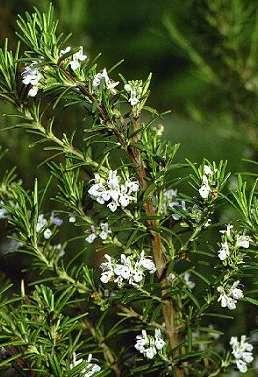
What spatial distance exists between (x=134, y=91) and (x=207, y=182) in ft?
0.21

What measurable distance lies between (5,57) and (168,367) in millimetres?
206

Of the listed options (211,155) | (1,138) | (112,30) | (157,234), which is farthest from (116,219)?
(112,30)

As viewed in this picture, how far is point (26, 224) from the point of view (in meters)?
0.45

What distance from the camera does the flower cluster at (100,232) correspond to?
436 millimetres

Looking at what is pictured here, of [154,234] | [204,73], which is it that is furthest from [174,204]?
[204,73]

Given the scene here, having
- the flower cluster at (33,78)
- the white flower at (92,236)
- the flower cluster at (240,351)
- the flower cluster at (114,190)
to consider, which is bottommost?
the flower cluster at (240,351)

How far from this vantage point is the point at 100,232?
17.5 inches

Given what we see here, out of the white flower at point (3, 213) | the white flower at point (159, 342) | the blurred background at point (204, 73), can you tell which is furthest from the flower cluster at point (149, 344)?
the blurred background at point (204, 73)

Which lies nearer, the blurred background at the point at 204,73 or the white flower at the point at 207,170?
the white flower at the point at 207,170

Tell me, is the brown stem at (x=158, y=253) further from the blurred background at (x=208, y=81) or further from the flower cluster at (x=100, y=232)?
the blurred background at (x=208, y=81)

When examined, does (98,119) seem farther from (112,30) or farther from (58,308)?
(112,30)

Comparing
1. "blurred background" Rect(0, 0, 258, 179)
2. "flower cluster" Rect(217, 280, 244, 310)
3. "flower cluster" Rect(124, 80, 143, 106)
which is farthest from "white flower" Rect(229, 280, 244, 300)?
"blurred background" Rect(0, 0, 258, 179)

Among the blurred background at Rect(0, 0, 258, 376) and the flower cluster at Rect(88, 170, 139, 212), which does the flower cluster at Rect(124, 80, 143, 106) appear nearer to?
the flower cluster at Rect(88, 170, 139, 212)

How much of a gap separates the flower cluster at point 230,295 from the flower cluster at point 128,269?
1.6 inches
